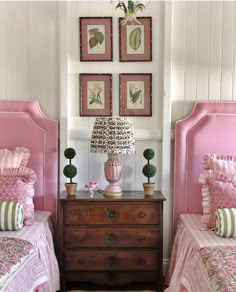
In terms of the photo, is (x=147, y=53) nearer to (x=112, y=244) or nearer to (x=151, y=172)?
(x=151, y=172)

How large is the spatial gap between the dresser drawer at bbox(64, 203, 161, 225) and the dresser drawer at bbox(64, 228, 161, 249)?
6 cm

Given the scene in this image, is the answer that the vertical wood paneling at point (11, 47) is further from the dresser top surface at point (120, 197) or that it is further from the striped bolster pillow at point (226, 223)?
the striped bolster pillow at point (226, 223)

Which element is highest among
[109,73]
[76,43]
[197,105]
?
[76,43]

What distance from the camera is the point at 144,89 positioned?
3367 mm

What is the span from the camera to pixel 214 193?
2934 mm

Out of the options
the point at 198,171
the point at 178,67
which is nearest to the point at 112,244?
the point at 198,171

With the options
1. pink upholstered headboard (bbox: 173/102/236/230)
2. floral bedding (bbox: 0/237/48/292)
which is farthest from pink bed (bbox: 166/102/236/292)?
floral bedding (bbox: 0/237/48/292)

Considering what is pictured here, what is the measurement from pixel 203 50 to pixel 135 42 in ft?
1.81

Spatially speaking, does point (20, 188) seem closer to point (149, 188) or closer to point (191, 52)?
point (149, 188)

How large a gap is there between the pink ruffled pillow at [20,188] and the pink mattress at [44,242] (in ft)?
0.36

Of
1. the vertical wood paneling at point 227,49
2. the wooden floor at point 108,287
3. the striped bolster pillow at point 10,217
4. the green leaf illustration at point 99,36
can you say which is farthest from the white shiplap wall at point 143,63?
the striped bolster pillow at point 10,217

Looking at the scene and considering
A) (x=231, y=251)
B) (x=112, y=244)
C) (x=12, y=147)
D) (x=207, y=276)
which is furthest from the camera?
(x=12, y=147)

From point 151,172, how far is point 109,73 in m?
0.87

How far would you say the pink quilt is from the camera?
1957mm
